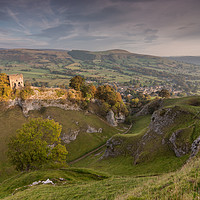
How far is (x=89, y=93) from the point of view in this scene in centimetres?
8112

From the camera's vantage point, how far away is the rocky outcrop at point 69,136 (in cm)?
5844

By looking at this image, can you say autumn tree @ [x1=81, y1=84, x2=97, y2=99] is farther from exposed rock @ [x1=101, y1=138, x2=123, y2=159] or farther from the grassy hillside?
exposed rock @ [x1=101, y1=138, x2=123, y2=159]

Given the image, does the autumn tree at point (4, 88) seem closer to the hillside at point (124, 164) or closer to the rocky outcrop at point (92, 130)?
the hillside at point (124, 164)

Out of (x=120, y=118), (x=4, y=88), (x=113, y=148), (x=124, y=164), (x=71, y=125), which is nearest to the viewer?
(x=124, y=164)

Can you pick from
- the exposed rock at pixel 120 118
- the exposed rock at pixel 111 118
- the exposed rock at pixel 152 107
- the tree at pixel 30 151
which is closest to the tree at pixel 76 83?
the exposed rock at pixel 111 118

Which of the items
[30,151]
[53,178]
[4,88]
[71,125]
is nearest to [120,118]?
[71,125]

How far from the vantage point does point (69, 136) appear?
59.8m

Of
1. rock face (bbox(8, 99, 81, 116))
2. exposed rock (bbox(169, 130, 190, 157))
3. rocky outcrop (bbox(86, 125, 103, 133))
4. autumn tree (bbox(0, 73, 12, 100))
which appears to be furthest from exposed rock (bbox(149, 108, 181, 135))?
autumn tree (bbox(0, 73, 12, 100))

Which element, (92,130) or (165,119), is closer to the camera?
(165,119)

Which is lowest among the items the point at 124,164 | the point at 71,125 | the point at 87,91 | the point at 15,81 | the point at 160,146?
the point at 71,125

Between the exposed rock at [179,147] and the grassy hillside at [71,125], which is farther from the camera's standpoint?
the grassy hillside at [71,125]

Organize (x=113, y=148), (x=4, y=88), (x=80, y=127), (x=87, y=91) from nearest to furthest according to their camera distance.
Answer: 1. (x=113, y=148)
2. (x=4, y=88)
3. (x=80, y=127)
4. (x=87, y=91)

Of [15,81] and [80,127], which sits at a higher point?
[15,81]

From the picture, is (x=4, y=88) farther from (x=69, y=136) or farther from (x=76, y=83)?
(x=76, y=83)
